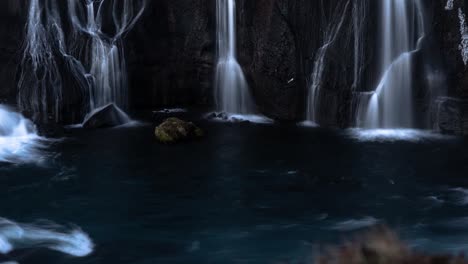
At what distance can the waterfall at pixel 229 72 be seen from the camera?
79.8ft

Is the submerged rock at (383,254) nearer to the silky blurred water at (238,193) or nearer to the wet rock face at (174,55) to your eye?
the silky blurred water at (238,193)

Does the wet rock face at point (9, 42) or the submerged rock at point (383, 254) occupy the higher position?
the wet rock face at point (9, 42)

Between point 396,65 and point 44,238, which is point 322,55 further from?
point 44,238

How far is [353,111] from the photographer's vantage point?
21.2 meters

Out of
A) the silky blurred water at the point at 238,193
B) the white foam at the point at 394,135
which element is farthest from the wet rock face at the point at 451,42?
the silky blurred water at the point at 238,193

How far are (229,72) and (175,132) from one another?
5.42m

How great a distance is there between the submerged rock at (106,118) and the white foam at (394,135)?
761 centimetres

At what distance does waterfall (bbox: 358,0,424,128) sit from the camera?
67.9 feet

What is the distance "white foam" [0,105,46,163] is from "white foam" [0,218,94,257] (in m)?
5.54

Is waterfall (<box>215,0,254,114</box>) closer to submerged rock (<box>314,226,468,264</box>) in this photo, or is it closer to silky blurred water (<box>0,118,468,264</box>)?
silky blurred water (<box>0,118,468,264</box>)

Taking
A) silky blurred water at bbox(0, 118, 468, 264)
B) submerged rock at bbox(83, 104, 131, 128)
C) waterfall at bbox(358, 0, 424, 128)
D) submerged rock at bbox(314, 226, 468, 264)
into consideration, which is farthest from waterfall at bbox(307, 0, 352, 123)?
submerged rock at bbox(314, 226, 468, 264)

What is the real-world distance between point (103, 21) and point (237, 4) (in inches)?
187

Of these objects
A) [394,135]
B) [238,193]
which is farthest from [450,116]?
[238,193]

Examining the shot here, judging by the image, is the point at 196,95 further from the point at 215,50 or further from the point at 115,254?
the point at 115,254
